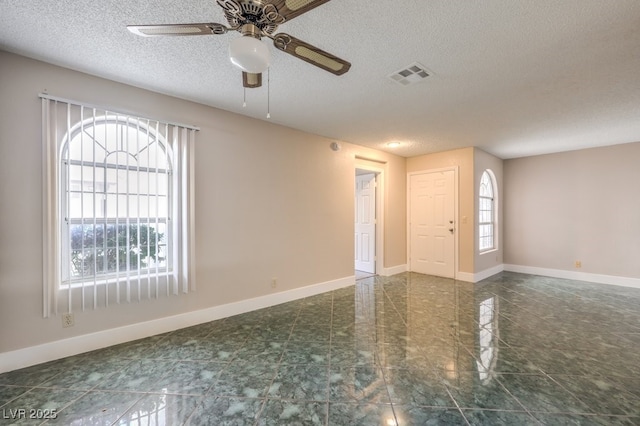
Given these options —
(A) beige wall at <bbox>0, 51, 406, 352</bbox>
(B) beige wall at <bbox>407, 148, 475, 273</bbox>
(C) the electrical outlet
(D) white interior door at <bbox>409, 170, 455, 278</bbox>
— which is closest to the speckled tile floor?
(C) the electrical outlet

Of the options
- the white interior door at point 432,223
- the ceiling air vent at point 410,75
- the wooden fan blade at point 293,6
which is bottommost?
the white interior door at point 432,223

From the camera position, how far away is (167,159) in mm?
2818

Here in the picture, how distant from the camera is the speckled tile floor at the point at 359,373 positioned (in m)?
1.63

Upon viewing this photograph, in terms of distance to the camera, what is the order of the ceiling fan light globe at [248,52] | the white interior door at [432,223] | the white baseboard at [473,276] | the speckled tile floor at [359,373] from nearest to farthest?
the ceiling fan light globe at [248,52] < the speckled tile floor at [359,373] < the white baseboard at [473,276] < the white interior door at [432,223]

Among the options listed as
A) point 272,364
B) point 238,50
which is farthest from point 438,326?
point 238,50

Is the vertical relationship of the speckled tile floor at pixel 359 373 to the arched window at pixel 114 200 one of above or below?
below

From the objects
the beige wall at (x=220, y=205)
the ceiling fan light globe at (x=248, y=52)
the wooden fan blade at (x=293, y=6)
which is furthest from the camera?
the beige wall at (x=220, y=205)

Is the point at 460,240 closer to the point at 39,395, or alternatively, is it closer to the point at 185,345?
the point at 185,345

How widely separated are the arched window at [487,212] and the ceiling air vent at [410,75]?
360 cm

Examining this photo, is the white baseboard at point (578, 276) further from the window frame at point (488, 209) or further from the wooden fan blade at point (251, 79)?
the wooden fan blade at point (251, 79)

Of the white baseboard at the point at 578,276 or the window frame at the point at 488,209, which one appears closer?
the white baseboard at the point at 578,276

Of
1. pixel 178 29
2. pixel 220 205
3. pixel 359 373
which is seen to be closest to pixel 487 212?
pixel 359 373

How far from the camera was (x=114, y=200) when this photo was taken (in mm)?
2480

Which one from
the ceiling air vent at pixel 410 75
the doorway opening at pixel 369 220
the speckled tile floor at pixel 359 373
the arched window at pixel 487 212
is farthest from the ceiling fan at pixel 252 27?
the arched window at pixel 487 212
